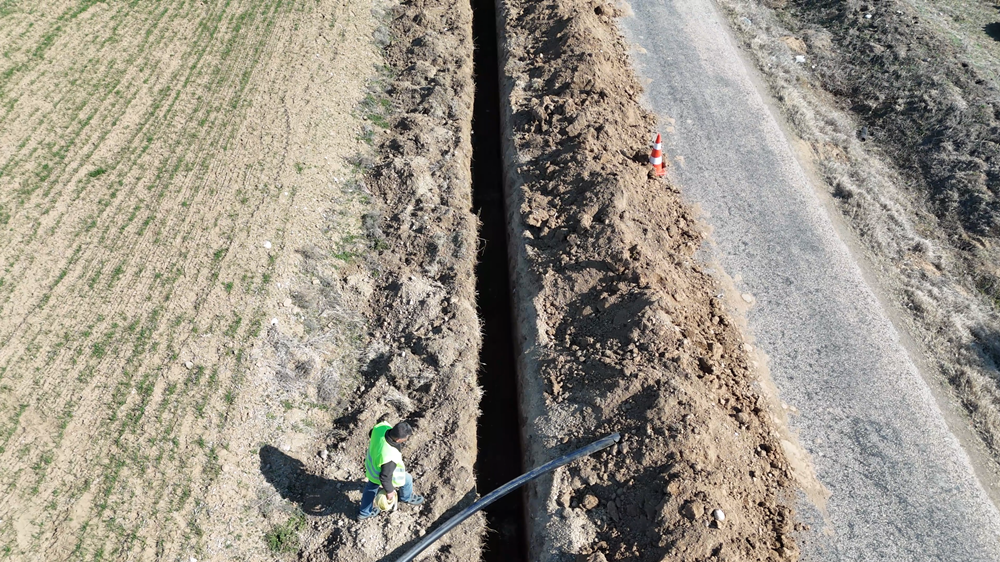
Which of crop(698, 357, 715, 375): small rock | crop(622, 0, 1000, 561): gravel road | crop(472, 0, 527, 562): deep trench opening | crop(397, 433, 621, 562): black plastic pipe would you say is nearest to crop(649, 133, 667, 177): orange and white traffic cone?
crop(622, 0, 1000, 561): gravel road

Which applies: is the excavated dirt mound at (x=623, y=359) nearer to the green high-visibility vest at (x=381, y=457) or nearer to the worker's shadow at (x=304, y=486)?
the green high-visibility vest at (x=381, y=457)

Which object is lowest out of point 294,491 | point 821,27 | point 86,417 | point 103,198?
point 294,491

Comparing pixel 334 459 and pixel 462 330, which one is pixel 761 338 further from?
pixel 334 459

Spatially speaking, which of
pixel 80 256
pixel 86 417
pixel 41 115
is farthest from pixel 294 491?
pixel 41 115

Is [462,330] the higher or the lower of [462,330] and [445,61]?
the lower

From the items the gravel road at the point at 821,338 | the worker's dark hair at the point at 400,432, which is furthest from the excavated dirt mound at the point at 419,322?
the gravel road at the point at 821,338

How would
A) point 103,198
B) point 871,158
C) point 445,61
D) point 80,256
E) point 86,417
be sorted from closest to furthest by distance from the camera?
1. point 86,417
2. point 80,256
3. point 103,198
4. point 871,158
5. point 445,61
